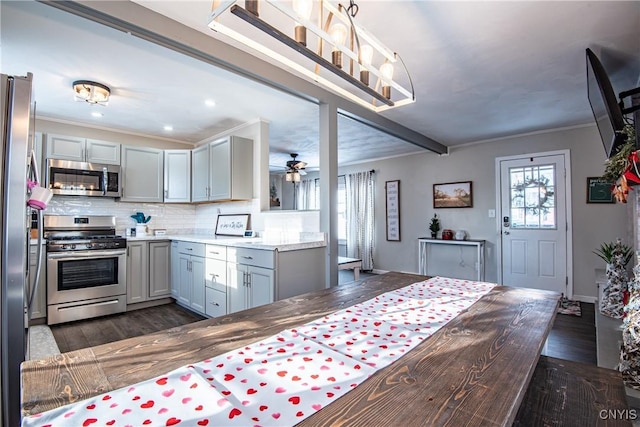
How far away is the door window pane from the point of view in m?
4.35

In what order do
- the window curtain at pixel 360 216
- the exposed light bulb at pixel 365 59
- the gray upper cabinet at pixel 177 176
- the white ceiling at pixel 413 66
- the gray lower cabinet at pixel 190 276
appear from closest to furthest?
the exposed light bulb at pixel 365 59
the white ceiling at pixel 413 66
the gray lower cabinet at pixel 190 276
the gray upper cabinet at pixel 177 176
the window curtain at pixel 360 216

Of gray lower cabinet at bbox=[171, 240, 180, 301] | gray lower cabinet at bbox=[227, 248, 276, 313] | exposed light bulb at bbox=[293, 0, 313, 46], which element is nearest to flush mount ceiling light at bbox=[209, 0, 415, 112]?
exposed light bulb at bbox=[293, 0, 313, 46]

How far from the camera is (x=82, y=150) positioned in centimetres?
374

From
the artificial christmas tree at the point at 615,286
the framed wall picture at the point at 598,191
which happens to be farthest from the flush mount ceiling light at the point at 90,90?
the framed wall picture at the point at 598,191

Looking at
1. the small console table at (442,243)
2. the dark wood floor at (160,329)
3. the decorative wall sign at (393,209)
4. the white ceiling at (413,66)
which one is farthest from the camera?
the decorative wall sign at (393,209)

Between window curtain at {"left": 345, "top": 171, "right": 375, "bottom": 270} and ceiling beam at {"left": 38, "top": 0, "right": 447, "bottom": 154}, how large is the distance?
347 centimetres

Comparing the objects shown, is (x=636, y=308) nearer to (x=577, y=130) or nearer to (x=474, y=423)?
(x=474, y=423)

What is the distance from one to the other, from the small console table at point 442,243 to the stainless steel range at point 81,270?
451 cm

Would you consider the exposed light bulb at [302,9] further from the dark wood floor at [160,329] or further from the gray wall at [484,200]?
the gray wall at [484,200]

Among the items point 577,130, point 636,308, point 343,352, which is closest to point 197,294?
point 343,352

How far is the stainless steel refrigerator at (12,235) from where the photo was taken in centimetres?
125

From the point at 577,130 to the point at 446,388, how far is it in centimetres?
495

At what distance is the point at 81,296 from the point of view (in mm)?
3355

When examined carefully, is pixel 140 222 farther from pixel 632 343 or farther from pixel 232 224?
pixel 632 343
